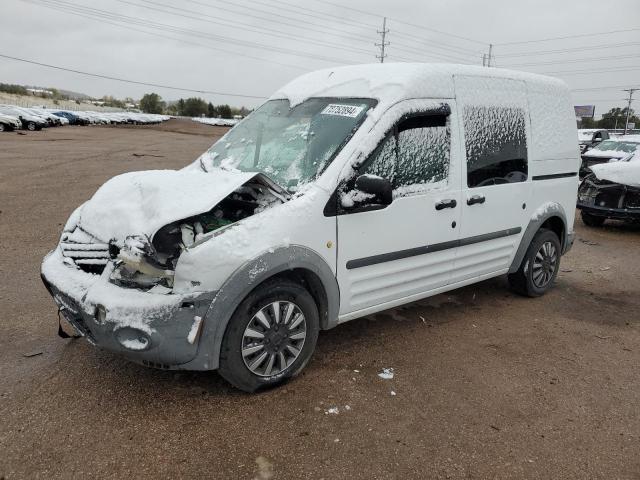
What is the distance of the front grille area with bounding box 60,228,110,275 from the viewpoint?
3.13 meters

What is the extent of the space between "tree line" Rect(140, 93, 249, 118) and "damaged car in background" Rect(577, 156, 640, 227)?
285ft

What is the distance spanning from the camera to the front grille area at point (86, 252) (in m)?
3.13

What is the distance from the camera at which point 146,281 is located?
287 cm

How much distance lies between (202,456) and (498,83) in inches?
148

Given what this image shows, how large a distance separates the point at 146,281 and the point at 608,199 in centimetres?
867

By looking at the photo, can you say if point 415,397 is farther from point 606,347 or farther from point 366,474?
point 606,347

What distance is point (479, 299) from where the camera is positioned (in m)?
5.27

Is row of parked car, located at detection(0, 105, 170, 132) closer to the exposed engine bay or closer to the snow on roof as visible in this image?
the snow on roof

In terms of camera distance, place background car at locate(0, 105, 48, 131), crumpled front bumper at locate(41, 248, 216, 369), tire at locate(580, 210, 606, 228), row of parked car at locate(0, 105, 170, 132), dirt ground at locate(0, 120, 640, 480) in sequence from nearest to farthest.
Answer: dirt ground at locate(0, 120, 640, 480), crumpled front bumper at locate(41, 248, 216, 369), tire at locate(580, 210, 606, 228), row of parked car at locate(0, 105, 170, 132), background car at locate(0, 105, 48, 131)

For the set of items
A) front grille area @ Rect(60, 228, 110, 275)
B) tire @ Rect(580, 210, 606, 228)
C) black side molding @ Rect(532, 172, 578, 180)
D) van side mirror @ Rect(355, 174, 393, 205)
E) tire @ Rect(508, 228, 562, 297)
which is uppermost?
van side mirror @ Rect(355, 174, 393, 205)

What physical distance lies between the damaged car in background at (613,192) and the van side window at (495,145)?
5.23 meters

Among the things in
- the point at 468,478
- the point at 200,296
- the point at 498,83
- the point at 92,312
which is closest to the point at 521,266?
the point at 498,83

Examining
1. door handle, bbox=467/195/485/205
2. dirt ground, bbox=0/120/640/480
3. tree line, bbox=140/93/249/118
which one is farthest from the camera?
tree line, bbox=140/93/249/118

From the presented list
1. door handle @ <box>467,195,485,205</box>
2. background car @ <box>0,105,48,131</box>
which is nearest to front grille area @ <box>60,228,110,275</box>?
door handle @ <box>467,195,485,205</box>
